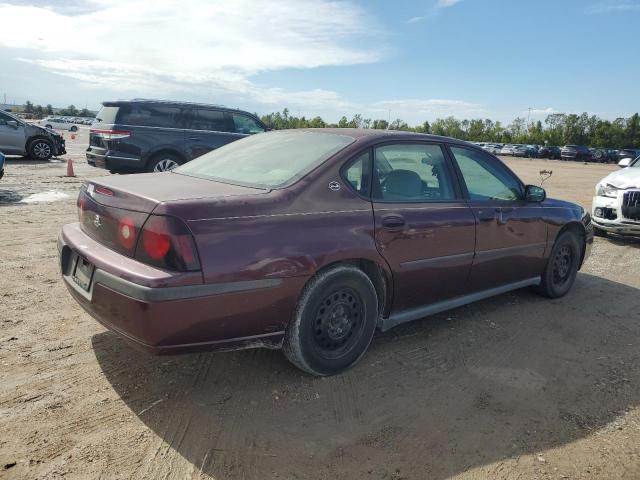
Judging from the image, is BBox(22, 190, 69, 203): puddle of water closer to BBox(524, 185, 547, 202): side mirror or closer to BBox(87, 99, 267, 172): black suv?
BBox(87, 99, 267, 172): black suv

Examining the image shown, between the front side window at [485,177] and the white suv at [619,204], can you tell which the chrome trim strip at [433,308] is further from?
the white suv at [619,204]

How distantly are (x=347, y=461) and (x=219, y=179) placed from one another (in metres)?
1.93

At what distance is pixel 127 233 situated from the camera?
277 cm

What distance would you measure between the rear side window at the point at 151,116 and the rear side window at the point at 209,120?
28 centimetres

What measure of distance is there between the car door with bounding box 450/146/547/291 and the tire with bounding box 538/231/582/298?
290 mm

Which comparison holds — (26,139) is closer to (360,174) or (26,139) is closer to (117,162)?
(117,162)

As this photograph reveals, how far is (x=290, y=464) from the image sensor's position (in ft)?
8.04

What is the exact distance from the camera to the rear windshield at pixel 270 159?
10.6 feet

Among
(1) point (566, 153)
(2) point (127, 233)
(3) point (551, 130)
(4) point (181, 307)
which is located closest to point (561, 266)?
(4) point (181, 307)

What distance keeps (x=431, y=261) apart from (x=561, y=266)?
2.27 metres

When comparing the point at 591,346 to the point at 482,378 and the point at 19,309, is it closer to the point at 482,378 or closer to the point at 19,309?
the point at 482,378

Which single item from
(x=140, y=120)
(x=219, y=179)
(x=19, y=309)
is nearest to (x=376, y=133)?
(x=219, y=179)

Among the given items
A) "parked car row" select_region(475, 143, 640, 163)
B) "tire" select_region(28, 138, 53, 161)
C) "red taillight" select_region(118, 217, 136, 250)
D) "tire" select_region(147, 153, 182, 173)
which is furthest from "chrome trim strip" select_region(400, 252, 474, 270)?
"parked car row" select_region(475, 143, 640, 163)

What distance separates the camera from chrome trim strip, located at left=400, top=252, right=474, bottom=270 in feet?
11.6
